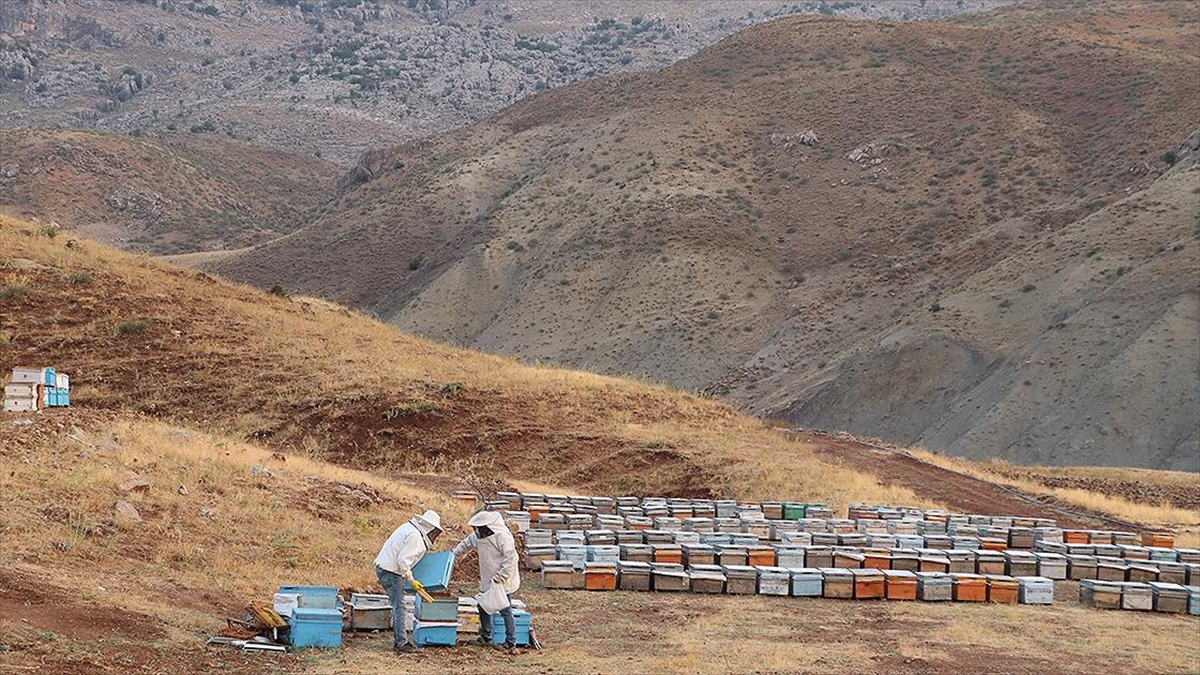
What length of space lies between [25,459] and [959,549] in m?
15.9

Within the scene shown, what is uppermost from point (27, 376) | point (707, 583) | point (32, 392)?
point (27, 376)

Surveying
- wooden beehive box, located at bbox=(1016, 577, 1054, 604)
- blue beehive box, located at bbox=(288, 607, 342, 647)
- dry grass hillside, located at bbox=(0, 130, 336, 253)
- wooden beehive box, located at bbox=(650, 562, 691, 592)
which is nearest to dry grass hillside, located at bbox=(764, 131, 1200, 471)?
wooden beehive box, located at bbox=(1016, 577, 1054, 604)

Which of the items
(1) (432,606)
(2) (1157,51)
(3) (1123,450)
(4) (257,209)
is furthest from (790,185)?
(1) (432,606)

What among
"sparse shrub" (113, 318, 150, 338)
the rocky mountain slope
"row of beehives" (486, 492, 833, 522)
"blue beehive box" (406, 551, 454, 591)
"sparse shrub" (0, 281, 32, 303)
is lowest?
"blue beehive box" (406, 551, 454, 591)

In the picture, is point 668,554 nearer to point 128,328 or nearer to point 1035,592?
point 1035,592

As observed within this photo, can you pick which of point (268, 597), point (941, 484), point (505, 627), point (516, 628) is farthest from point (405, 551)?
point (941, 484)

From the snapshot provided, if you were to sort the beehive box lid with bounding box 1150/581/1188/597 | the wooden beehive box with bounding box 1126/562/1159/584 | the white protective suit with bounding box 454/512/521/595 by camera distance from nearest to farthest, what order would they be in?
the white protective suit with bounding box 454/512/521/595, the beehive box lid with bounding box 1150/581/1188/597, the wooden beehive box with bounding box 1126/562/1159/584

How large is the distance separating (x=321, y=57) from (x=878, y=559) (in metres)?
151

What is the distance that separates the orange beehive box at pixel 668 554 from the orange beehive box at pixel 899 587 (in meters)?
3.28

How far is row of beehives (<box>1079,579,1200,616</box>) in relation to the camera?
842 inches

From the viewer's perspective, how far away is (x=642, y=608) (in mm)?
19062

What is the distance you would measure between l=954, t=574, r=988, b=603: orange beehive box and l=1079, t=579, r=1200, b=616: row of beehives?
1.87 metres

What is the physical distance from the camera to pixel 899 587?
20.9 meters

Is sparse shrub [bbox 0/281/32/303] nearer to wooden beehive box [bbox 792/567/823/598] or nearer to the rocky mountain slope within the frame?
wooden beehive box [bbox 792/567/823/598]
